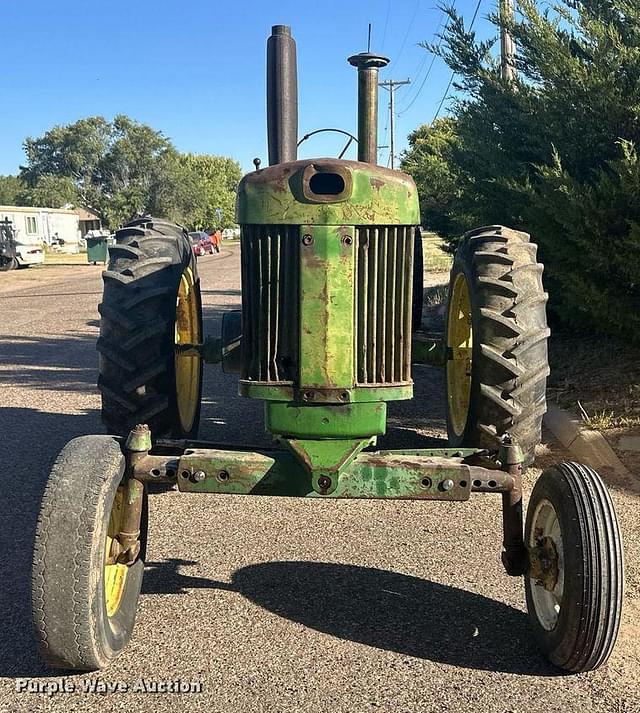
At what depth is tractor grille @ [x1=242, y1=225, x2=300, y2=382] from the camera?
10.2ft

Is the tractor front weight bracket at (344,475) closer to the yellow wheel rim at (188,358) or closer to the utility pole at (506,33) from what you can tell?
the yellow wheel rim at (188,358)

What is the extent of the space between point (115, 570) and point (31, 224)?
48.6 meters

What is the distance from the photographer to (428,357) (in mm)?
4703

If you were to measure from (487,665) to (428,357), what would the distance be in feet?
7.12

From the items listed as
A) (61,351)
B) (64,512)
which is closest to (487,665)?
(64,512)

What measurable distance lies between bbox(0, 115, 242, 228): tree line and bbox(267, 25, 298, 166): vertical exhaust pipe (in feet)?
178

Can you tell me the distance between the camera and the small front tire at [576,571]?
262cm

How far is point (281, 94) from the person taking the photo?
13.6 feet

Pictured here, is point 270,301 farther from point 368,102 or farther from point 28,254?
point 28,254

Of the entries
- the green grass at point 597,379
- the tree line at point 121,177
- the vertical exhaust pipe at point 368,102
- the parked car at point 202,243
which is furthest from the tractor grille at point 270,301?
the tree line at point 121,177

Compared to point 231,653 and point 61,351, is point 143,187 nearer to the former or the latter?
point 61,351

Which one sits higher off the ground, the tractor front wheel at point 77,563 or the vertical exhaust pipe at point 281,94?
the vertical exhaust pipe at point 281,94

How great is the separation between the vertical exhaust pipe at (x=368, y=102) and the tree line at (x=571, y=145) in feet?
6.40

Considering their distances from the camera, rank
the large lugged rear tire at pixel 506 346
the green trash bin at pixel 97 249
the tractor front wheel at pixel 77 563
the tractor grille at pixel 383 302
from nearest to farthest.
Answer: the tractor front wheel at pixel 77 563 < the tractor grille at pixel 383 302 < the large lugged rear tire at pixel 506 346 < the green trash bin at pixel 97 249
